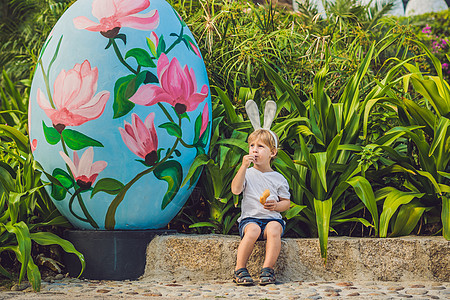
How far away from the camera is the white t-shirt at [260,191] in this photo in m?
2.98

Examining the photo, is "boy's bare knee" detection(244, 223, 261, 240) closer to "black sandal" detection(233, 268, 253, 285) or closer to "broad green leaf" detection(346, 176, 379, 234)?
"black sandal" detection(233, 268, 253, 285)

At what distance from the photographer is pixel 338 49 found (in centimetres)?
433

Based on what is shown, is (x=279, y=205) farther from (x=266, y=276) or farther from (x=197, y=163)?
(x=197, y=163)

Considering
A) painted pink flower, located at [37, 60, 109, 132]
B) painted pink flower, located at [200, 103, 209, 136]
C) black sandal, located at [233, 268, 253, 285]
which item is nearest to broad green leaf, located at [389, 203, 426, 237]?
black sandal, located at [233, 268, 253, 285]

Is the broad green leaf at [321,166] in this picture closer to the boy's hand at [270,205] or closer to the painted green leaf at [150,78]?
the boy's hand at [270,205]

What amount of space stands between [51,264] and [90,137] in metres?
0.82

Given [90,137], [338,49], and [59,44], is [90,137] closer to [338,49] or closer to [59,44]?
[59,44]

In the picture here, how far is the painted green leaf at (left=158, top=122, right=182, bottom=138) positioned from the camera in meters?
3.03

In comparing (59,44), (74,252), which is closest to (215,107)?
(59,44)

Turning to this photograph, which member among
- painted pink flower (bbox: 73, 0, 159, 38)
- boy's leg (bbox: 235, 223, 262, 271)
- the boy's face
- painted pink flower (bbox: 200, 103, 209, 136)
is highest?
painted pink flower (bbox: 73, 0, 159, 38)

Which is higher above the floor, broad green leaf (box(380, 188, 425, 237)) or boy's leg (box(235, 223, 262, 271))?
broad green leaf (box(380, 188, 425, 237))

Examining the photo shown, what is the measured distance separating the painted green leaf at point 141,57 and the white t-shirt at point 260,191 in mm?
864

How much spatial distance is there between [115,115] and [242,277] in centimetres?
113

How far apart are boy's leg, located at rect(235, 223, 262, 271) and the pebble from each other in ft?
0.41
